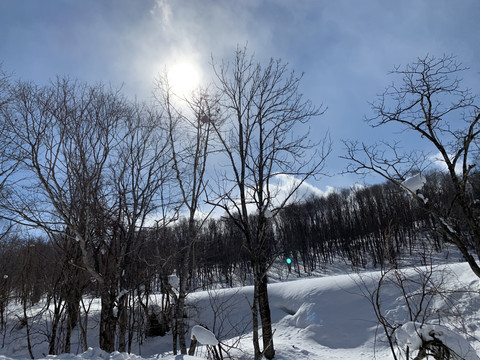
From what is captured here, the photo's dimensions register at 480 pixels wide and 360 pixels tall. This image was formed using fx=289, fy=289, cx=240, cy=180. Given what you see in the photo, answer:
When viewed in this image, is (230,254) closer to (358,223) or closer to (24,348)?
(358,223)

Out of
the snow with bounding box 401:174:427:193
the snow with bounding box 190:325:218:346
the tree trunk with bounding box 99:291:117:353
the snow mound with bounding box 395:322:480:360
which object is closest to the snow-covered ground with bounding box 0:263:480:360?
the tree trunk with bounding box 99:291:117:353

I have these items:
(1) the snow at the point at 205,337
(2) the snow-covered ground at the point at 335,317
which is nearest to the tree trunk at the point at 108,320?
(2) the snow-covered ground at the point at 335,317

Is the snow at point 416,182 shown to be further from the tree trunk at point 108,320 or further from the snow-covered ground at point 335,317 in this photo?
the tree trunk at point 108,320

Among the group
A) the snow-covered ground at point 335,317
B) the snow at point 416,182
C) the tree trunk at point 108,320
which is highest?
the snow at point 416,182

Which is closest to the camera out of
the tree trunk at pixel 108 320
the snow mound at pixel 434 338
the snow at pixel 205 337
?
the snow at pixel 205 337

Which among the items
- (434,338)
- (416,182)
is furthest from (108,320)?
(416,182)

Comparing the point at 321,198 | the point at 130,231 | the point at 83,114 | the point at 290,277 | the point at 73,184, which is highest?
the point at 321,198

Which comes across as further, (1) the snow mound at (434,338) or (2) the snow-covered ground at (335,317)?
(2) the snow-covered ground at (335,317)

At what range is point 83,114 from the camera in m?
7.82

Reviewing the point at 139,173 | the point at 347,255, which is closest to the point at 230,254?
the point at 347,255

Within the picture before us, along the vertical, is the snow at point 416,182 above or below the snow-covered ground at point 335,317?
above

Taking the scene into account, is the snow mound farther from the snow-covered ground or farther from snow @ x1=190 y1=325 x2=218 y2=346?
the snow-covered ground

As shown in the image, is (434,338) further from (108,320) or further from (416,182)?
(108,320)

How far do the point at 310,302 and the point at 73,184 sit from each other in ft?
37.8
